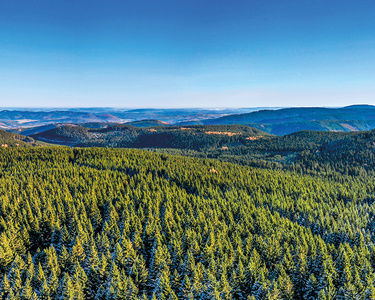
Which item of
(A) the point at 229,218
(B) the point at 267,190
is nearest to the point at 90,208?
(A) the point at 229,218

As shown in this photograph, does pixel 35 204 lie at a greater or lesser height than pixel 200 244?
greater

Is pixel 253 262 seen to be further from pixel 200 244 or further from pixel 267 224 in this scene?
→ pixel 267 224

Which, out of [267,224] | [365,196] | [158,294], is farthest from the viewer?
[365,196]

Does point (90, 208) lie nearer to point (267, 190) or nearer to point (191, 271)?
point (191, 271)

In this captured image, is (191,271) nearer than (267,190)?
Yes

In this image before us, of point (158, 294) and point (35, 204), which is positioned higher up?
point (35, 204)

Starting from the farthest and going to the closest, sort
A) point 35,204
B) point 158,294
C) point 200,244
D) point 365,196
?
point 365,196 < point 35,204 < point 200,244 < point 158,294

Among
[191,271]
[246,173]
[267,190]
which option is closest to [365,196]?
[267,190]
